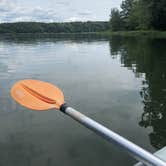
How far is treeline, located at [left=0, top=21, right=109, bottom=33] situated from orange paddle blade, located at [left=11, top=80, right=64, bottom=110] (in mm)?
121830

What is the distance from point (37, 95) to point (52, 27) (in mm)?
130294

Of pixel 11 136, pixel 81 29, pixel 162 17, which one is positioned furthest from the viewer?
pixel 81 29

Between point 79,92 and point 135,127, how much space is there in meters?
3.49

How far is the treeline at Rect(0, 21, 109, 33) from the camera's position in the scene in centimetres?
12288

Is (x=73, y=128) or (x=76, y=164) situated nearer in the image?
(x=76, y=164)

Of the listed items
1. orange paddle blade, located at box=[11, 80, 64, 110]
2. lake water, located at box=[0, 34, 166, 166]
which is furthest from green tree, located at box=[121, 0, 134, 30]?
orange paddle blade, located at box=[11, 80, 64, 110]

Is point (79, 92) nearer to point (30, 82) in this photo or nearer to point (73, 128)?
point (73, 128)

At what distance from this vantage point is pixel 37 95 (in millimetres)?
2850

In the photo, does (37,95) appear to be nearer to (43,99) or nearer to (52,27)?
(43,99)

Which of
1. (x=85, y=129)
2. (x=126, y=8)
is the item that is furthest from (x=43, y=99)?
(x=126, y=8)

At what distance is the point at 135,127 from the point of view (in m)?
6.29

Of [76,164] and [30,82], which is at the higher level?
[30,82]

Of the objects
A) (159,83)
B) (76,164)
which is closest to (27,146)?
(76,164)

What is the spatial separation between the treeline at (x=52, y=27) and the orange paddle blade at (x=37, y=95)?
121830 mm
